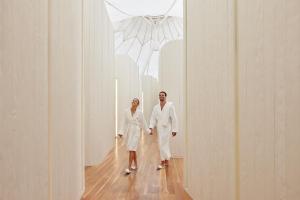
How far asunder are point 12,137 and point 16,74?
36 cm

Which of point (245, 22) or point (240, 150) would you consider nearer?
point (245, 22)

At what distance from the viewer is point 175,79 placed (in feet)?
27.0

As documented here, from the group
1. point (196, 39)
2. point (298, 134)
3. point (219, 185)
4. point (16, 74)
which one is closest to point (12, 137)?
point (16, 74)

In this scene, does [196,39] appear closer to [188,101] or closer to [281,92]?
[188,101]

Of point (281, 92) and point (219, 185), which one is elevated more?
point (281, 92)

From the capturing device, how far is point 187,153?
4.84m

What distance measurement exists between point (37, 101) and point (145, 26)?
25.6 meters

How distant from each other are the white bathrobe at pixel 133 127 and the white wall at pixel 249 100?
289 cm

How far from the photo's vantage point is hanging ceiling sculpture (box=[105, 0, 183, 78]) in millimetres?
21266

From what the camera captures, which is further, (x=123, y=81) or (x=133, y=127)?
(x=123, y=81)

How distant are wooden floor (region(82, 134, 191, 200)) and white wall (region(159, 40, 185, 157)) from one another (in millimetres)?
517

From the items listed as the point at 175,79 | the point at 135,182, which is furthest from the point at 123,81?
the point at 135,182

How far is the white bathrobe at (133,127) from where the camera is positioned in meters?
6.72

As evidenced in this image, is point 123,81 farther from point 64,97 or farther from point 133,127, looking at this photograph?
point 64,97
